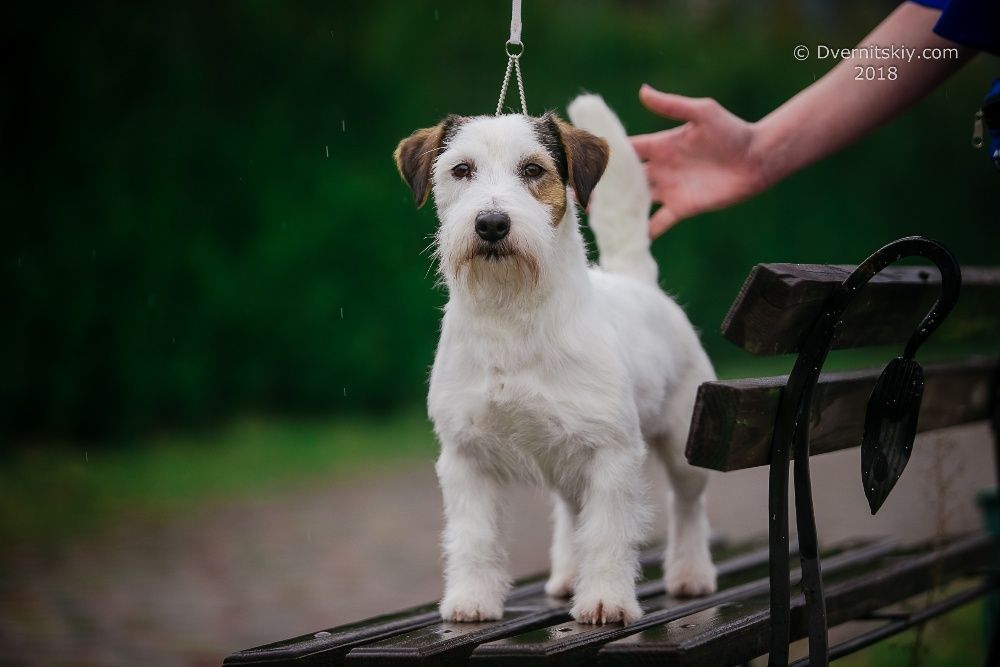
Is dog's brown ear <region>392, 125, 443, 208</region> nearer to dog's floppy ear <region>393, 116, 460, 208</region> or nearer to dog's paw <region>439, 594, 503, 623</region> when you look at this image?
dog's floppy ear <region>393, 116, 460, 208</region>

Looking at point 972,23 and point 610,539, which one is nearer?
point 610,539

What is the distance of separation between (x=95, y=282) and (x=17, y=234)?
68 centimetres

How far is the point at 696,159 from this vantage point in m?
4.38

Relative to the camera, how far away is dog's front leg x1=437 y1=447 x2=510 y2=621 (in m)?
3.27

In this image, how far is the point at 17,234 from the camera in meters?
9.43

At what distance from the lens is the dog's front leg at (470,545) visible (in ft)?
10.7

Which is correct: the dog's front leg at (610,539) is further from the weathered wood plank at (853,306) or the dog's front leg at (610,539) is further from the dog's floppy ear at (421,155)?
the dog's floppy ear at (421,155)

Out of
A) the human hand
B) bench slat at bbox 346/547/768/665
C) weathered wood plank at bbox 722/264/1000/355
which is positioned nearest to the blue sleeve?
weathered wood plank at bbox 722/264/1000/355

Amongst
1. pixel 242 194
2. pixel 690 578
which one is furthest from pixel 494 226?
pixel 242 194

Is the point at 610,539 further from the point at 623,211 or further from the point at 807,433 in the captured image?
the point at 623,211

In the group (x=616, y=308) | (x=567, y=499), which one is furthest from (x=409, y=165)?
(x=567, y=499)

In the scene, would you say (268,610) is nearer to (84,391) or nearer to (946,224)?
(84,391)

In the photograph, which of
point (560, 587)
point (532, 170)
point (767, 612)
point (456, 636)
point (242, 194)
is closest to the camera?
point (456, 636)

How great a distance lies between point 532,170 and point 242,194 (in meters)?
7.76
